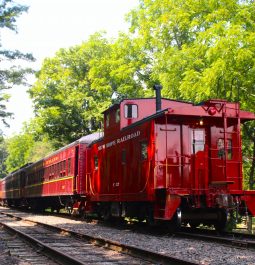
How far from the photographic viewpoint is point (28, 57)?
83.3ft

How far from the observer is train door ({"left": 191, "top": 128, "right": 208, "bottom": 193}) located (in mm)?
11977

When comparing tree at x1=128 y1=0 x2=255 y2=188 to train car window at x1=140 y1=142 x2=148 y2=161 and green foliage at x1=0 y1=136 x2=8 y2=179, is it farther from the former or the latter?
green foliage at x1=0 y1=136 x2=8 y2=179

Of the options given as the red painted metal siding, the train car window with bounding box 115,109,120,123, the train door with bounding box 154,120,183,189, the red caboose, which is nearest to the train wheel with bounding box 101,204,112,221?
the red painted metal siding

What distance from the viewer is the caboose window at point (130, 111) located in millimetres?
14289

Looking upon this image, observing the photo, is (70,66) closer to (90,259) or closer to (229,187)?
(229,187)

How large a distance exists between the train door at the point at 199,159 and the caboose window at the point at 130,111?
2.59 meters

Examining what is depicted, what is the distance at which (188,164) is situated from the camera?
39.5 ft

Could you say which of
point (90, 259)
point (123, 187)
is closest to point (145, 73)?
point (123, 187)

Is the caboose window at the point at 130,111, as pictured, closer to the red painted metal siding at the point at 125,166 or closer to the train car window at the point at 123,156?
the red painted metal siding at the point at 125,166

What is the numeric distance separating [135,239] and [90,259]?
318 centimetres

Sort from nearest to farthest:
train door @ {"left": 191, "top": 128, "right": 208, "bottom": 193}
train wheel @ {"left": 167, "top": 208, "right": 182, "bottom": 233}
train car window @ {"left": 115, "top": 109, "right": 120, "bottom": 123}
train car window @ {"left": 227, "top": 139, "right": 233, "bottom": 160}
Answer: train wheel @ {"left": 167, "top": 208, "right": 182, "bottom": 233} < train door @ {"left": 191, "top": 128, "right": 208, "bottom": 193} < train car window @ {"left": 227, "top": 139, "right": 233, "bottom": 160} < train car window @ {"left": 115, "top": 109, "right": 120, "bottom": 123}

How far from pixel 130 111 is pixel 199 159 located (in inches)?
127

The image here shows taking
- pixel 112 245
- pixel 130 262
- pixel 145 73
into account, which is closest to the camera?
pixel 130 262

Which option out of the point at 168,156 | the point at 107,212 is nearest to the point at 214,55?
the point at 168,156
